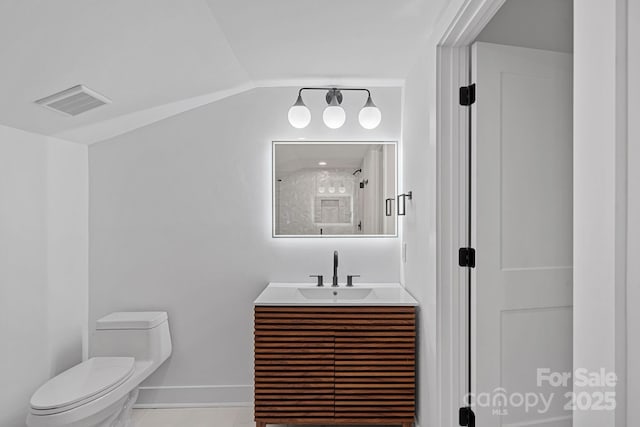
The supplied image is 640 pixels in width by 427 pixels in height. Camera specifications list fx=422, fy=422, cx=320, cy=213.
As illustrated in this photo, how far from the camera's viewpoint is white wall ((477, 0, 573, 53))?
1781 millimetres

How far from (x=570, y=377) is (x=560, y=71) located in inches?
55.3

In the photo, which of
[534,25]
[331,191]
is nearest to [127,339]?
[331,191]

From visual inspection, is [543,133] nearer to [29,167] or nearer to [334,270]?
[334,270]

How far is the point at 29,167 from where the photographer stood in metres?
2.30

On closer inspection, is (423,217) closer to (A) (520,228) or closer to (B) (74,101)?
(A) (520,228)

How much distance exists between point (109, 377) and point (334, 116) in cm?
197

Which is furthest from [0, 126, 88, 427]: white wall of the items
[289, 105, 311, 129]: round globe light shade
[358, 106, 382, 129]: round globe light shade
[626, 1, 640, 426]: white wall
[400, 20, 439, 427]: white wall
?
[626, 1, 640, 426]: white wall

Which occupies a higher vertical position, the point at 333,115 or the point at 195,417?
the point at 333,115

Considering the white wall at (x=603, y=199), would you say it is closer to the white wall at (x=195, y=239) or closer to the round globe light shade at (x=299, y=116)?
the round globe light shade at (x=299, y=116)

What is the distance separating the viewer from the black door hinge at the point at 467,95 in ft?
6.08

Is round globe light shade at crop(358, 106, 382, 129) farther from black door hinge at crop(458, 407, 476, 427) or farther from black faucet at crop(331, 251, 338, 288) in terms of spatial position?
black door hinge at crop(458, 407, 476, 427)

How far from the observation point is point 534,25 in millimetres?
1858

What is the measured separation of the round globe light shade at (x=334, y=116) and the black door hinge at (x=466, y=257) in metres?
1.25

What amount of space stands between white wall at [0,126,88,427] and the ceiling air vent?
293 mm
